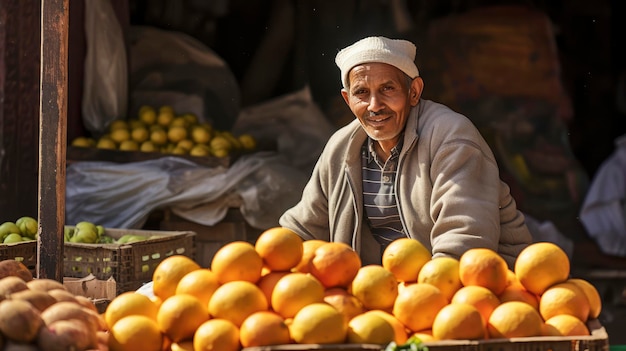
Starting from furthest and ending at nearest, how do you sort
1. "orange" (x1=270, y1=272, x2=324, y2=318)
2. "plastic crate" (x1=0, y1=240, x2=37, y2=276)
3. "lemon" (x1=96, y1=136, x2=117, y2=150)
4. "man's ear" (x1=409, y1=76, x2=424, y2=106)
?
"lemon" (x1=96, y1=136, x2=117, y2=150) < "plastic crate" (x1=0, y1=240, x2=37, y2=276) < "man's ear" (x1=409, y1=76, x2=424, y2=106) < "orange" (x1=270, y1=272, x2=324, y2=318)

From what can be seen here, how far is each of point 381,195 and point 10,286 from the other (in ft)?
5.13

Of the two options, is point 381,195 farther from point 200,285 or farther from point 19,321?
point 19,321

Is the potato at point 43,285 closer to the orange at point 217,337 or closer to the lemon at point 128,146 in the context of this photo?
the orange at point 217,337

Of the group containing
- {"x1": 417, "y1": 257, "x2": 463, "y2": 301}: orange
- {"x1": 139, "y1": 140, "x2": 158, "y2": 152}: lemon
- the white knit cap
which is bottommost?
{"x1": 139, "y1": 140, "x2": 158, "y2": 152}: lemon

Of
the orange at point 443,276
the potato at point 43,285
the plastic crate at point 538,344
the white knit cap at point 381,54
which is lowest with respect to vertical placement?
the plastic crate at point 538,344

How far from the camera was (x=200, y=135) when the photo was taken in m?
6.64

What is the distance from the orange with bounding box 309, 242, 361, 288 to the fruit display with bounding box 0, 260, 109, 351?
603 mm

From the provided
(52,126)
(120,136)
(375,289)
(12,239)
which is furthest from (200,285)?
(120,136)

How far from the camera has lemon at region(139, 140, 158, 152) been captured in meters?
6.53

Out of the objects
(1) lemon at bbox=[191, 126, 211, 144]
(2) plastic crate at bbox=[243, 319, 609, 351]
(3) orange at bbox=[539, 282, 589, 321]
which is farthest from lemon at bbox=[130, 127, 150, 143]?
(2) plastic crate at bbox=[243, 319, 609, 351]

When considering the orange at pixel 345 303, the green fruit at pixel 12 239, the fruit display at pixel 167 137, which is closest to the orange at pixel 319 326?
the orange at pixel 345 303

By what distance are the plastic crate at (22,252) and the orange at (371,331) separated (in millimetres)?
2217

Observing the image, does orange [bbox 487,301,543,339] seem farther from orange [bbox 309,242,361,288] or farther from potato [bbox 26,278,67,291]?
potato [bbox 26,278,67,291]

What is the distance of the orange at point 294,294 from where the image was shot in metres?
2.58
